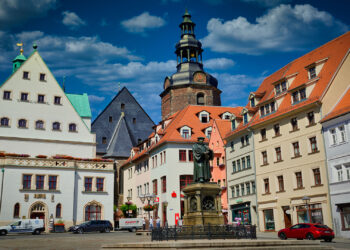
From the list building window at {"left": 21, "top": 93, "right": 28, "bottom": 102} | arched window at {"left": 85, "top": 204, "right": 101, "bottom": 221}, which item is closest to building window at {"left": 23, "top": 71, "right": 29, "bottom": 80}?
building window at {"left": 21, "top": 93, "right": 28, "bottom": 102}

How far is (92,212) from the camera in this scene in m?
49.3

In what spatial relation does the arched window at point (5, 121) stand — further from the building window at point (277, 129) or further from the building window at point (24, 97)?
the building window at point (277, 129)

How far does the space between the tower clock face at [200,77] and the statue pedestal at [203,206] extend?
48.9 meters

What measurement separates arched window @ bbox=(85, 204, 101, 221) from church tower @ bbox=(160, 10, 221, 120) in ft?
77.7

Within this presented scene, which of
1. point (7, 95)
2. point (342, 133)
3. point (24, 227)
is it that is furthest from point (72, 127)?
point (342, 133)

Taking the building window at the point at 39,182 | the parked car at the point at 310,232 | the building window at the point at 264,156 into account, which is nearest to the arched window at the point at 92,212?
the building window at the point at 39,182

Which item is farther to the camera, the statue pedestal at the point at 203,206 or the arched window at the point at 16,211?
the arched window at the point at 16,211

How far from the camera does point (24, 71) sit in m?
52.1

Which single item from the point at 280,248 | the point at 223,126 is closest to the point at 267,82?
the point at 223,126

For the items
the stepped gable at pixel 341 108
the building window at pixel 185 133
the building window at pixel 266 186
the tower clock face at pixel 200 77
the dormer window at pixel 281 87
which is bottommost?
the building window at pixel 266 186

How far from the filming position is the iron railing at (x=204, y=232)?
17.8m

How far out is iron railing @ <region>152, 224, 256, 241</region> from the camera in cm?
1781

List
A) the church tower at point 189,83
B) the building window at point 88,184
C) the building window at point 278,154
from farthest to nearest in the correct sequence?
1. the church tower at point 189,83
2. the building window at point 88,184
3. the building window at point 278,154

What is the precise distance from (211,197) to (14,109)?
37466 millimetres
